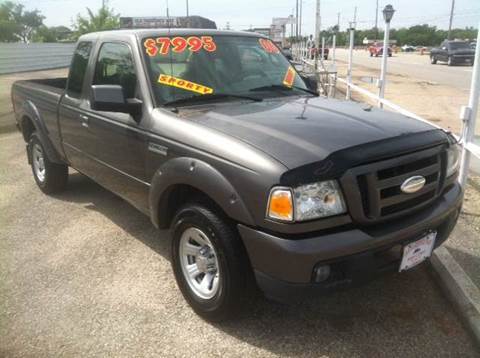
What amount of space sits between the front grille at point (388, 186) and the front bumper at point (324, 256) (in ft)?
0.30

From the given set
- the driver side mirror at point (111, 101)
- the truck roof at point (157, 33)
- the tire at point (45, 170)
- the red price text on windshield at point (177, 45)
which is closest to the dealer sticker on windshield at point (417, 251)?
the driver side mirror at point (111, 101)

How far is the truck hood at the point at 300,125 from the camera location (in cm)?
259

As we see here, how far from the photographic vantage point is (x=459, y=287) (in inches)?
129

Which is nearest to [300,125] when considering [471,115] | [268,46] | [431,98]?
[268,46]

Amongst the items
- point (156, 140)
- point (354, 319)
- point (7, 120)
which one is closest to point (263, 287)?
point (354, 319)

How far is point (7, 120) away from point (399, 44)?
95478 mm

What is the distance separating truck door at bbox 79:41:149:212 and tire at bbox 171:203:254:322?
601 mm

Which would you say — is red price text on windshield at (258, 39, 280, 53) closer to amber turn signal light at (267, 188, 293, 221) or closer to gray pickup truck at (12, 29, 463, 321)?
gray pickup truck at (12, 29, 463, 321)

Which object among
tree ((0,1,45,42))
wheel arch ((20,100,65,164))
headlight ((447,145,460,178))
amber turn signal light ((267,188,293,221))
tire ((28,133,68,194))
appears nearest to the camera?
amber turn signal light ((267,188,293,221))

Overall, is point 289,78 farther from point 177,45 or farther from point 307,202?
point 307,202

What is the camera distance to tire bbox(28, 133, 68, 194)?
5.54 m

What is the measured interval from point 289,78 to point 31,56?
2293 cm

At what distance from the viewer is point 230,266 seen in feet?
8.97

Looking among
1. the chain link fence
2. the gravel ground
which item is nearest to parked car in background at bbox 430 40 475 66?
the chain link fence
